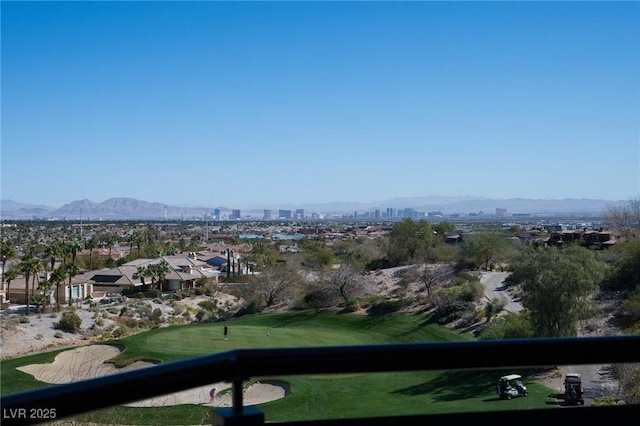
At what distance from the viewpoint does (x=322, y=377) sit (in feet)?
23.1

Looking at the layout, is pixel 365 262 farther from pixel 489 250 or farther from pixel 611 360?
pixel 611 360

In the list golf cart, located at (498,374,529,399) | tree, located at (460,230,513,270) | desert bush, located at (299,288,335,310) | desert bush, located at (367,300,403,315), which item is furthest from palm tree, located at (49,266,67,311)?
golf cart, located at (498,374,529,399)

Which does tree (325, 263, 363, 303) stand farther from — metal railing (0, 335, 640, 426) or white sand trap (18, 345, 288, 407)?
metal railing (0, 335, 640, 426)

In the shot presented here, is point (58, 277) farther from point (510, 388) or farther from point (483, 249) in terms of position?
point (510, 388)

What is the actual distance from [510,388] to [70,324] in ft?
105

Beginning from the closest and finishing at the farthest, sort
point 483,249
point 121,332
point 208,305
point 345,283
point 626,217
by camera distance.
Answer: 1. point 121,332
2. point 345,283
3. point 208,305
4. point 483,249
5. point 626,217

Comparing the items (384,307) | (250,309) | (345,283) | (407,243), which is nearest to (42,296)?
(250,309)

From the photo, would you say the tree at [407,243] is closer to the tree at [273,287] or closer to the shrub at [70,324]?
the tree at [273,287]

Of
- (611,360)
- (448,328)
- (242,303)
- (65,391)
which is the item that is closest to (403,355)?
(611,360)

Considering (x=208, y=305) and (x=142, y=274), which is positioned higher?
(x=142, y=274)

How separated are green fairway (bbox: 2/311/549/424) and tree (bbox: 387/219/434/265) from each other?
61.1 feet

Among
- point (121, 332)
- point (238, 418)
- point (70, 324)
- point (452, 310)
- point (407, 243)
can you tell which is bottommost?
point (121, 332)

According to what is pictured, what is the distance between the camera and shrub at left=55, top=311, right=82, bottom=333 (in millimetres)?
42594

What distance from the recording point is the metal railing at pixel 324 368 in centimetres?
184
